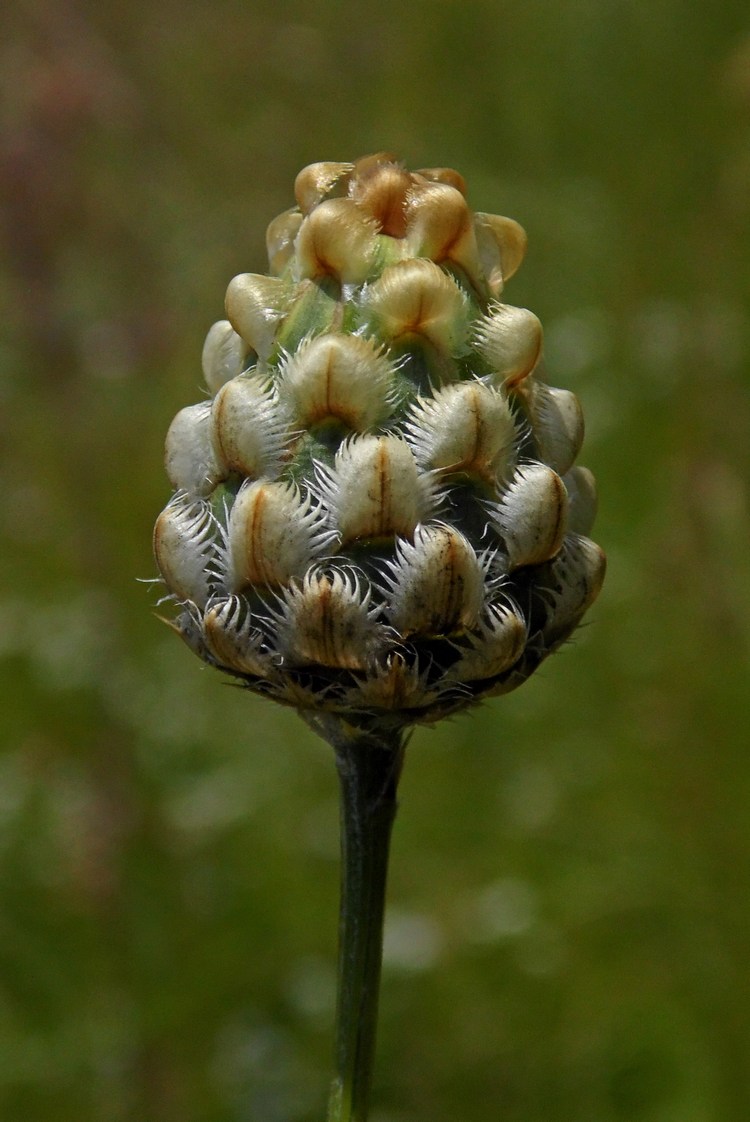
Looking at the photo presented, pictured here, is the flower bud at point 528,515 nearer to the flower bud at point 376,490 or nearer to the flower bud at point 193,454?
the flower bud at point 376,490

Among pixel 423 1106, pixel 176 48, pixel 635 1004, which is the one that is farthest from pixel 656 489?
pixel 176 48

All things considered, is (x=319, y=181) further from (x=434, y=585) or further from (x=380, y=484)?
(x=434, y=585)

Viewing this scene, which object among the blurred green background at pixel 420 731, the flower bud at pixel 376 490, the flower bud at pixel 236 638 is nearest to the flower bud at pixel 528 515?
the flower bud at pixel 376 490

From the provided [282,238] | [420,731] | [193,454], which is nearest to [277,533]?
[193,454]

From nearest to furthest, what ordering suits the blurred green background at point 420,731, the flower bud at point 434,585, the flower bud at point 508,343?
the flower bud at point 434,585
the flower bud at point 508,343
the blurred green background at point 420,731

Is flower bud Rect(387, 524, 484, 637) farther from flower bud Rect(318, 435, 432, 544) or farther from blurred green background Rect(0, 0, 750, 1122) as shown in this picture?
blurred green background Rect(0, 0, 750, 1122)

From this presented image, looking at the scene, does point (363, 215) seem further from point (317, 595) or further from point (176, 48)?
point (176, 48)

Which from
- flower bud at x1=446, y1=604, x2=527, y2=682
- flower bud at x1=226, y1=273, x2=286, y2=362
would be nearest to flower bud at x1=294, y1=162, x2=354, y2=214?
flower bud at x1=226, y1=273, x2=286, y2=362
